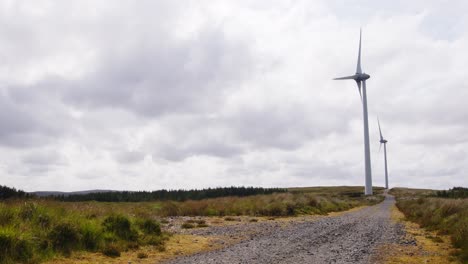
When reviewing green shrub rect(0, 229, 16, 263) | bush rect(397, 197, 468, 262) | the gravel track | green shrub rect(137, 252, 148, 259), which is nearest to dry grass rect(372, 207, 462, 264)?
bush rect(397, 197, 468, 262)

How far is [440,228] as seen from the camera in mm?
25531

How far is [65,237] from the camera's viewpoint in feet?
48.4

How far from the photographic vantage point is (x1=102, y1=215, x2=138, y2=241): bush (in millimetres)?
17609

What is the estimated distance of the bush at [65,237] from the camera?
1425 centimetres

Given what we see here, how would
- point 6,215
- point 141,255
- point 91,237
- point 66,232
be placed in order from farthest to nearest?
point 91,237
point 66,232
point 141,255
point 6,215

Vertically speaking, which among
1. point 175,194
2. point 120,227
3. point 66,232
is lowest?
point 175,194

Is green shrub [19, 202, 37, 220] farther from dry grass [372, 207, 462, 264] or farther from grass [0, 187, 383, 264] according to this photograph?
dry grass [372, 207, 462, 264]

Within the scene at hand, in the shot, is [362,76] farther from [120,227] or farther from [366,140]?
[120,227]

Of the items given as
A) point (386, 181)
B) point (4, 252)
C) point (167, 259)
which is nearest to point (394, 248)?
point (167, 259)

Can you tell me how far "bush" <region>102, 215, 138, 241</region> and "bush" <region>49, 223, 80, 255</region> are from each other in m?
2.35

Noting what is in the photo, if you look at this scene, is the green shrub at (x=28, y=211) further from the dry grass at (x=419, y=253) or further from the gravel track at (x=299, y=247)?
the dry grass at (x=419, y=253)

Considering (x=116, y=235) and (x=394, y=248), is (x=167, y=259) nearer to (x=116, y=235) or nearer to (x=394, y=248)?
(x=116, y=235)

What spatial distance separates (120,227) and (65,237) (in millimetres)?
3487

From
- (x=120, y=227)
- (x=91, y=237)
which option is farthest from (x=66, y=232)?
(x=120, y=227)
